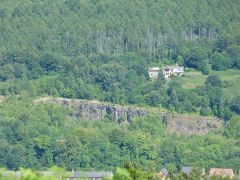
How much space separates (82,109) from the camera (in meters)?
79.6

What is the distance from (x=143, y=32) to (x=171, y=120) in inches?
861

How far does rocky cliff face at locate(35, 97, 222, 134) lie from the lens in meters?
76.2

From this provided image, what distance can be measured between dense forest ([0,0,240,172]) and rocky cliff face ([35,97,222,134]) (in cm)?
75

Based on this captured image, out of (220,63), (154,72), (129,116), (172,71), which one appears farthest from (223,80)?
(129,116)

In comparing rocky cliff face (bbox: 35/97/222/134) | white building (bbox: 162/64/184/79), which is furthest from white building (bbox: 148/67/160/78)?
rocky cliff face (bbox: 35/97/222/134)

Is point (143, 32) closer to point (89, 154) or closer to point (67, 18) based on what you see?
point (67, 18)

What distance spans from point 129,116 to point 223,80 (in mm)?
9626

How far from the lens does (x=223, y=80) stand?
8075 centimetres

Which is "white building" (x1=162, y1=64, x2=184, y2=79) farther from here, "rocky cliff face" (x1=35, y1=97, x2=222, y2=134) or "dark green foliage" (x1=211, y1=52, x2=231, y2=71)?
"rocky cliff face" (x1=35, y1=97, x2=222, y2=134)

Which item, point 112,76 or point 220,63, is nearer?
point 112,76

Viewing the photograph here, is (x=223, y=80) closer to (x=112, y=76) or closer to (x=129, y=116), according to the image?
(x=129, y=116)

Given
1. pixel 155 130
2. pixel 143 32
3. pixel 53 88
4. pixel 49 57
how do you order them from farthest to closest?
pixel 143 32
pixel 49 57
pixel 53 88
pixel 155 130

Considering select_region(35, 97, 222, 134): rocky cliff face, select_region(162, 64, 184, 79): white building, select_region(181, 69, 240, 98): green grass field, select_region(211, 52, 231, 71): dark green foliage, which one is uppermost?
select_region(211, 52, 231, 71): dark green foliage

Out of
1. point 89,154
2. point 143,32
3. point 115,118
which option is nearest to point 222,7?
point 143,32
